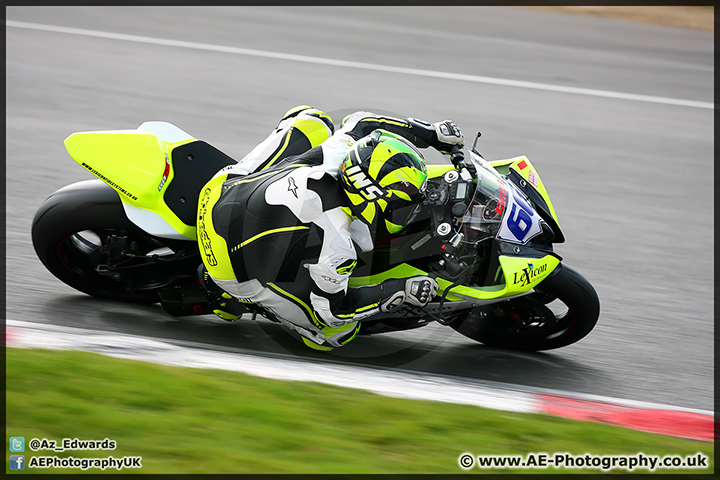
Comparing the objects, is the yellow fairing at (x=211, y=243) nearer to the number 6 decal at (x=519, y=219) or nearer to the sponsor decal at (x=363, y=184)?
the sponsor decal at (x=363, y=184)

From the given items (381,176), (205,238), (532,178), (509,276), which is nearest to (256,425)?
(205,238)

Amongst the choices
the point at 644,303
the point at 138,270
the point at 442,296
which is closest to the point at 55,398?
the point at 138,270

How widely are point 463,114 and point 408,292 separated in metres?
5.37

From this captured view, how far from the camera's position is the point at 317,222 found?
3850 millimetres

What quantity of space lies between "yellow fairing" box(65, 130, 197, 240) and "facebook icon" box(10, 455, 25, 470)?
1.63 metres

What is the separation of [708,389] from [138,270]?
3.60 meters

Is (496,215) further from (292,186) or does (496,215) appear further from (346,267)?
(292,186)

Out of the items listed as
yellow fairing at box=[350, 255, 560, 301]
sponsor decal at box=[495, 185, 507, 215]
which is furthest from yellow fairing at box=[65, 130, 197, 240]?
sponsor decal at box=[495, 185, 507, 215]

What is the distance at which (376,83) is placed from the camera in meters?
9.71

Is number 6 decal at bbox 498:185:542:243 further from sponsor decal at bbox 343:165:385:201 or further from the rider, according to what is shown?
sponsor decal at bbox 343:165:385:201

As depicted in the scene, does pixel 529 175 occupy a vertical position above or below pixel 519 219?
above

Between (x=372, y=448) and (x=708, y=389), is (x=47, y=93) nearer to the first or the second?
(x=372, y=448)
